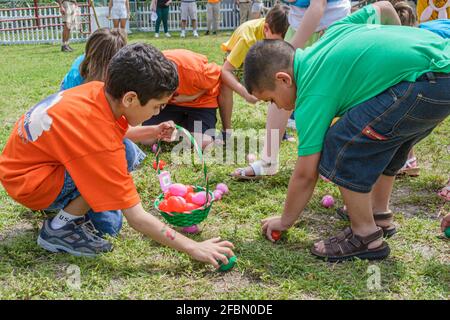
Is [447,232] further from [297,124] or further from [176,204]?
[176,204]

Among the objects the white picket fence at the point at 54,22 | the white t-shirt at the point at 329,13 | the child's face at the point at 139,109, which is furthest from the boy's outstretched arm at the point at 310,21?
the white picket fence at the point at 54,22

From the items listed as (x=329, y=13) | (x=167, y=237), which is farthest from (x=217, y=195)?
(x=329, y=13)

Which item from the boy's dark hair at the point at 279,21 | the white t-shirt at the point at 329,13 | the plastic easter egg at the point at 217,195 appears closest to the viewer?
A: the plastic easter egg at the point at 217,195

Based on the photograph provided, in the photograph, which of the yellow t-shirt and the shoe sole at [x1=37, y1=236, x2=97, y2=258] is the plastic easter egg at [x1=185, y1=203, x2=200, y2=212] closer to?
the shoe sole at [x1=37, y1=236, x2=97, y2=258]

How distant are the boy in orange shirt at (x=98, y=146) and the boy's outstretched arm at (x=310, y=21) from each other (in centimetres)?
133

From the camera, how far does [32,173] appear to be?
2643 millimetres

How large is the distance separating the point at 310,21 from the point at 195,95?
1445 mm

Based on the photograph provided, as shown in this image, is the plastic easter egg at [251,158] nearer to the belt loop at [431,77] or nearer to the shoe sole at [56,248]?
the shoe sole at [56,248]

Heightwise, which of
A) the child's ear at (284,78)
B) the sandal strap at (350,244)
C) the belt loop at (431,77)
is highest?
the belt loop at (431,77)

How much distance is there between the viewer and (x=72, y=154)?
2461 mm

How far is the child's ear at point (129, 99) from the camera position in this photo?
2.50 meters
